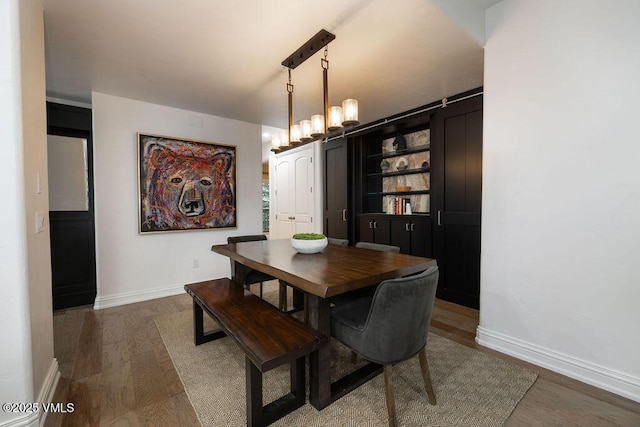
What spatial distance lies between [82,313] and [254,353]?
2.92 metres

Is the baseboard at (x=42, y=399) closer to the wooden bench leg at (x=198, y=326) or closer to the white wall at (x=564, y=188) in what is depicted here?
the wooden bench leg at (x=198, y=326)

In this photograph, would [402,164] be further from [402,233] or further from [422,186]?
[402,233]

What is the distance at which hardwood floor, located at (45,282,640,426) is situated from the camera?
1431 millimetres

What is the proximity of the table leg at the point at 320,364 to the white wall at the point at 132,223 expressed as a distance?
2732 mm

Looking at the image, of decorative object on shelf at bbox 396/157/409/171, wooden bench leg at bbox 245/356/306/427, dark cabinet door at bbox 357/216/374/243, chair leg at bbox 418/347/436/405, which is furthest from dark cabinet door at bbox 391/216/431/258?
wooden bench leg at bbox 245/356/306/427

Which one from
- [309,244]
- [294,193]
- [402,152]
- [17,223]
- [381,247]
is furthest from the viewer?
[294,193]

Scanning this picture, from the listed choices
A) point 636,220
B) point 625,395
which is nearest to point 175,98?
point 636,220

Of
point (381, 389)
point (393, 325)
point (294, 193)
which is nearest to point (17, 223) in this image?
point (393, 325)

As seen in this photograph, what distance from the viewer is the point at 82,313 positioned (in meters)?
2.94

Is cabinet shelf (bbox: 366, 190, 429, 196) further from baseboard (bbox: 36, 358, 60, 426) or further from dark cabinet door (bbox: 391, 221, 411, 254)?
baseboard (bbox: 36, 358, 60, 426)

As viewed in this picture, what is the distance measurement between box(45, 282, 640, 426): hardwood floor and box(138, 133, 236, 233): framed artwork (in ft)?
4.53

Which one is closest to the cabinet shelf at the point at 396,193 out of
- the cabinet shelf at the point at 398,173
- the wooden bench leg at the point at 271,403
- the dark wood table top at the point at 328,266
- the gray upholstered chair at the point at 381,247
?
the cabinet shelf at the point at 398,173

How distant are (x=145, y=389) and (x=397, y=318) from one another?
5.37ft

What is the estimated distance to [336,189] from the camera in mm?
4543
